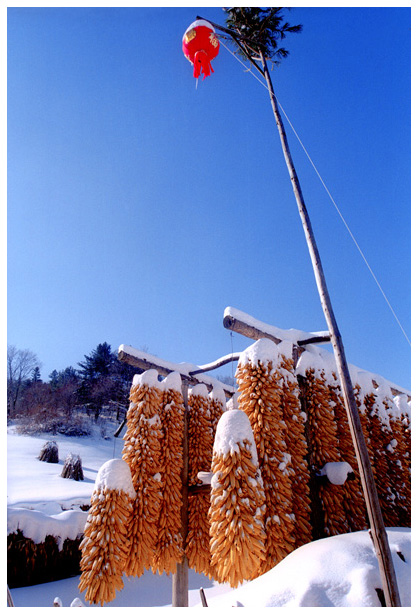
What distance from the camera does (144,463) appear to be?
16.6 ft

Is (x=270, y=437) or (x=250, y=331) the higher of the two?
(x=250, y=331)

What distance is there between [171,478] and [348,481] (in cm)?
267

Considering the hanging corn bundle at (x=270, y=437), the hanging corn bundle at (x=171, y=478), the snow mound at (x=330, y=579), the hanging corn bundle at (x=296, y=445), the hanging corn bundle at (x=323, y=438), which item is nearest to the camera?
the snow mound at (x=330, y=579)

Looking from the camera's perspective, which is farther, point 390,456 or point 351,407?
point 390,456

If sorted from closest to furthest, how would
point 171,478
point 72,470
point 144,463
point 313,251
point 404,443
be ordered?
1. point 313,251
2. point 144,463
3. point 171,478
4. point 404,443
5. point 72,470

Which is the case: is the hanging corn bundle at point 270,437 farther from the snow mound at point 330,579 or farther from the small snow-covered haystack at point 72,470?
the small snow-covered haystack at point 72,470

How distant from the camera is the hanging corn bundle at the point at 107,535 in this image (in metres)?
4.06

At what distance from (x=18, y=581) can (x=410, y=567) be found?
8.79 metres

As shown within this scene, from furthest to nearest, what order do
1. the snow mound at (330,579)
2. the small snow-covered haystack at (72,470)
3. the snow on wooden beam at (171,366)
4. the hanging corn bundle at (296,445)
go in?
the small snow-covered haystack at (72,470)
the snow on wooden beam at (171,366)
the hanging corn bundle at (296,445)
the snow mound at (330,579)

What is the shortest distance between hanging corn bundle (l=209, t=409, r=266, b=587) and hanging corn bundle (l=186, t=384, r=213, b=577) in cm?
210

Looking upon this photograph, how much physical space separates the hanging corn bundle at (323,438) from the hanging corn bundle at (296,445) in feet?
0.54

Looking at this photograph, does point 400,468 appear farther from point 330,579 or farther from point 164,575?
point 164,575

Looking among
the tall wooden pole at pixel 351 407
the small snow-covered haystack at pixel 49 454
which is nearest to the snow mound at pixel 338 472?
the tall wooden pole at pixel 351 407

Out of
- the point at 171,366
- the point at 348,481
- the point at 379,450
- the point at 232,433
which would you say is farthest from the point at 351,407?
the point at 171,366
